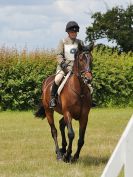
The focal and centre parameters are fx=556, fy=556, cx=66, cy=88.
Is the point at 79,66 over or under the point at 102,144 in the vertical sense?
over

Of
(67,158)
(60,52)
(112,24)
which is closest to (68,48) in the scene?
(60,52)

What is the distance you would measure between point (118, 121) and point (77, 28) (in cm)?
1190

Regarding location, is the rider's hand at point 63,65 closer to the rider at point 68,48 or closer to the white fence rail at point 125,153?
the rider at point 68,48

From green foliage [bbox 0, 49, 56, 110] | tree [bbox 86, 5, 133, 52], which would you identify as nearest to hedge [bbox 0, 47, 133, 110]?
green foliage [bbox 0, 49, 56, 110]

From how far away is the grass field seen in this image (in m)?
10.3

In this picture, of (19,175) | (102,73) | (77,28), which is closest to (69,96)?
(77,28)

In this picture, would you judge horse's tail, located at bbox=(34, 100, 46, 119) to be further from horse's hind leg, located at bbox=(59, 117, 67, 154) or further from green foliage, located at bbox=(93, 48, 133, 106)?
green foliage, located at bbox=(93, 48, 133, 106)

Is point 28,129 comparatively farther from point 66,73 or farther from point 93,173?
point 93,173

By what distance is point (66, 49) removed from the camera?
1123 centimetres

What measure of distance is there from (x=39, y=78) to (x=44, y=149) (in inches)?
604

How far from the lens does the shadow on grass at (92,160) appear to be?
11.4 m

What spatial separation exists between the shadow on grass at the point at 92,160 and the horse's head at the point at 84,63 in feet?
6.28

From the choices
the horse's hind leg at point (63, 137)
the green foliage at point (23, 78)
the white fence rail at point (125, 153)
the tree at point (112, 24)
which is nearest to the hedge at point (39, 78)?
the green foliage at point (23, 78)

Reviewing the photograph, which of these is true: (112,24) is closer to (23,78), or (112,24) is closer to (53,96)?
(23,78)
